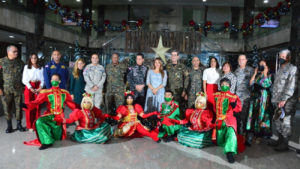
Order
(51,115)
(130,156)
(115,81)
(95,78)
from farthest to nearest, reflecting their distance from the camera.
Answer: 1. (115,81)
2. (95,78)
3. (51,115)
4. (130,156)

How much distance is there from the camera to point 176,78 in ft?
15.3

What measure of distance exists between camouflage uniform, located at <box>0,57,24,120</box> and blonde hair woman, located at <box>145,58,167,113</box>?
253 cm

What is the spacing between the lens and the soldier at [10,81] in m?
3.95

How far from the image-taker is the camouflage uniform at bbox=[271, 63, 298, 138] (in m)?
3.20

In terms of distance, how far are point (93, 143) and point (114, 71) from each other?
5.65 ft

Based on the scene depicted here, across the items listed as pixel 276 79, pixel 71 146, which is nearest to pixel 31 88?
pixel 71 146

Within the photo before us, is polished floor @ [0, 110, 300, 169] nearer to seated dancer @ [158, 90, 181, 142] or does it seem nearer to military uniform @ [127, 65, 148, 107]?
seated dancer @ [158, 90, 181, 142]

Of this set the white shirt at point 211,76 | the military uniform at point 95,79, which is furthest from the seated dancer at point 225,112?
the military uniform at point 95,79

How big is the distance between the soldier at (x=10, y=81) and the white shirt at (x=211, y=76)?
12.2 ft

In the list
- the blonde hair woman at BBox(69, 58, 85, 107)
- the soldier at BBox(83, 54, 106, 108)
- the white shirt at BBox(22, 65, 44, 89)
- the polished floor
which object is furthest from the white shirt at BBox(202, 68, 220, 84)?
the white shirt at BBox(22, 65, 44, 89)

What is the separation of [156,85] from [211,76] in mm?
1141

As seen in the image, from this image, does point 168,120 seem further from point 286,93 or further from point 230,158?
point 286,93

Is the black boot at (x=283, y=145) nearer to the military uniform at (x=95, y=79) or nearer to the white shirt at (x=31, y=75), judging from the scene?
the military uniform at (x=95, y=79)

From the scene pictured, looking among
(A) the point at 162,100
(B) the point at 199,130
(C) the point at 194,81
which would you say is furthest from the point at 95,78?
(B) the point at 199,130
